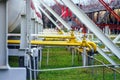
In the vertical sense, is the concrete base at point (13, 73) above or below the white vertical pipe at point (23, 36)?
below

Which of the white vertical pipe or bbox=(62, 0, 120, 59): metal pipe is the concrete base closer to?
bbox=(62, 0, 120, 59): metal pipe

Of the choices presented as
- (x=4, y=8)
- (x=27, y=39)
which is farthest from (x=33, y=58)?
(x=4, y=8)

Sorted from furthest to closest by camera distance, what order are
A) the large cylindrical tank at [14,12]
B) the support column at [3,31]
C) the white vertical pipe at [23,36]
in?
the large cylindrical tank at [14,12], the white vertical pipe at [23,36], the support column at [3,31]

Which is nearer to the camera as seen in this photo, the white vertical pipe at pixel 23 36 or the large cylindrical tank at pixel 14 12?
the white vertical pipe at pixel 23 36

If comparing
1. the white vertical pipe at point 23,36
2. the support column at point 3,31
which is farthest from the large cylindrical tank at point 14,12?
the support column at point 3,31

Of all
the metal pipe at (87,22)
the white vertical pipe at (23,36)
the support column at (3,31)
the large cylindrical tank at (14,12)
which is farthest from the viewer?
the large cylindrical tank at (14,12)

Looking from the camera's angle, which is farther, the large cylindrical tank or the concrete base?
the large cylindrical tank

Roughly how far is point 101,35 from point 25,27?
208 cm

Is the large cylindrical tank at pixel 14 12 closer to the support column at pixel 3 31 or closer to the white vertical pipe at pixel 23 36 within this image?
the white vertical pipe at pixel 23 36

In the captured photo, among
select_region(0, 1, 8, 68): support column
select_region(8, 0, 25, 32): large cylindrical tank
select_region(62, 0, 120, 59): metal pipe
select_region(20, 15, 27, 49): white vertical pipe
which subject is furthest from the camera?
select_region(8, 0, 25, 32): large cylindrical tank

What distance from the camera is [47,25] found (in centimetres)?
6103

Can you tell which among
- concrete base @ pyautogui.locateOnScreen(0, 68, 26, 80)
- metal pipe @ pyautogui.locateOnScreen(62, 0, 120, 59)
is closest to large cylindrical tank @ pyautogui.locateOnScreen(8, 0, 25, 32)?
metal pipe @ pyautogui.locateOnScreen(62, 0, 120, 59)

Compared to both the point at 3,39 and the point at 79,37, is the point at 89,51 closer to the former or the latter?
the point at 79,37

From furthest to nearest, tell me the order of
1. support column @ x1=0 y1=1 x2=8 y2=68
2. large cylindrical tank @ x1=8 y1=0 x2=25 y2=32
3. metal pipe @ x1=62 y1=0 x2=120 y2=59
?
large cylindrical tank @ x1=8 y1=0 x2=25 y2=32 → metal pipe @ x1=62 y1=0 x2=120 y2=59 → support column @ x1=0 y1=1 x2=8 y2=68
